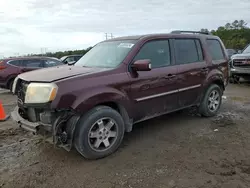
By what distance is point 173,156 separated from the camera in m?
3.67

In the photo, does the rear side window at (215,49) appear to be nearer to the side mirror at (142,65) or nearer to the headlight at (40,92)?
the side mirror at (142,65)

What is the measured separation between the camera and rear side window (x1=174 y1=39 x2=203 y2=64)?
4.77 m

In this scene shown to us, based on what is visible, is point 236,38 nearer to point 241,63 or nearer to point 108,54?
point 241,63

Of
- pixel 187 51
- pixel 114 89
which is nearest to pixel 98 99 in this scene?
pixel 114 89

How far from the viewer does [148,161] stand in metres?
3.53

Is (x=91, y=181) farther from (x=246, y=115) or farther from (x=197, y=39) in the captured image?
(x=246, y=115)

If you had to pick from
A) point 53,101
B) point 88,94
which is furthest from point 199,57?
point 53,101

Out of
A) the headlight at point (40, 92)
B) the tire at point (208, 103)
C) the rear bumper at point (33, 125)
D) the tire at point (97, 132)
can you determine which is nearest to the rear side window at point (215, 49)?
the tire at point (208, 103)

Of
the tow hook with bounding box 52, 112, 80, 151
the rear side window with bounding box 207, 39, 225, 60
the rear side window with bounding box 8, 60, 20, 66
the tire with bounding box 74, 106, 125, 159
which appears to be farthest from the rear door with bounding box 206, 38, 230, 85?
the rear side window with bounding box 8, 60, 20, 66

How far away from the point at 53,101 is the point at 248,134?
11.5 ft

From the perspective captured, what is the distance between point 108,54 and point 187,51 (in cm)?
166

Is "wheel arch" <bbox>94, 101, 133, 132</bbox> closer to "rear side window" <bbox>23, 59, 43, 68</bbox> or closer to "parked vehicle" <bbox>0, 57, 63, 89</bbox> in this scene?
"parked vehicle" <bbox>0, 57, 63, 89</bbox>

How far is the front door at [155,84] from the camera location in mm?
4062

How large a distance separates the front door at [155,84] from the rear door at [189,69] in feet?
0.64
